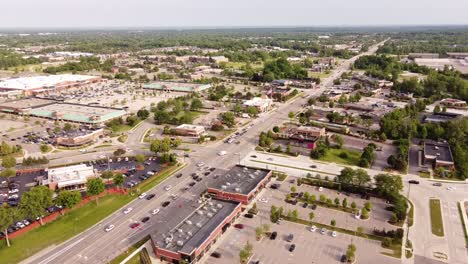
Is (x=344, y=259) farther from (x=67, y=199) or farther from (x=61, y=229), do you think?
(x=67, y=199)

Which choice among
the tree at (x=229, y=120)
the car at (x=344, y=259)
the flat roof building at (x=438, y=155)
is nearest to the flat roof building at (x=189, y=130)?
the tree at (x=229, y=120)

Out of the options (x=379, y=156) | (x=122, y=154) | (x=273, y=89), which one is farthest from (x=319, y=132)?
(x=273, y=89)

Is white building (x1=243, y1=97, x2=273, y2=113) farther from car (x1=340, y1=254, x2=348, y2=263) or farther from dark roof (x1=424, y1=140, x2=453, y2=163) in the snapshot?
car (x1=340, y1=254, x2=348, y2=263)

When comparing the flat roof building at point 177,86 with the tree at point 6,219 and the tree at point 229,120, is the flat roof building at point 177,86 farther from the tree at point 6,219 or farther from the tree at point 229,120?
the tree at point 6,219

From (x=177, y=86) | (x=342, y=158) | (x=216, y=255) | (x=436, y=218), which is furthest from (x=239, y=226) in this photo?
(x=177, y=86)

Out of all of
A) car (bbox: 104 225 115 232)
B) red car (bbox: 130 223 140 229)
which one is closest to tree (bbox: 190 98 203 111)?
red car (bbox: 130 223 140 229)
